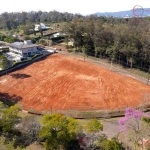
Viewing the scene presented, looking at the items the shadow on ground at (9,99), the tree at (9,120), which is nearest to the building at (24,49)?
the shadow on ground at (9,99)

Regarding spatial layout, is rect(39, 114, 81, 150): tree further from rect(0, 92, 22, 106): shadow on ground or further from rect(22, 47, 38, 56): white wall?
rect(22, 47, 38, 56): white wall

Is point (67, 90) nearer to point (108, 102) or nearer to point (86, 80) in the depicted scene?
point (86, 80)

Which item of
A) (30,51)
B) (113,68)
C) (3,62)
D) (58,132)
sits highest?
(30,51)

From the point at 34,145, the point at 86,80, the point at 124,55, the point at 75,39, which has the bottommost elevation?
the point at 34,145

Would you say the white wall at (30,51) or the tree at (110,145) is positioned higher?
the white wall at (30,51)

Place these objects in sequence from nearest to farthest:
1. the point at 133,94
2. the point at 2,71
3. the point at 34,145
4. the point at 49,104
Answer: the point at 34,145 < the point at 49,104 < the point at 133,94 < the point at 2,71

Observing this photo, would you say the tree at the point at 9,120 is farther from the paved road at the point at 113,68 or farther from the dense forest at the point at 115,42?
the dense forest at the point at 115,42

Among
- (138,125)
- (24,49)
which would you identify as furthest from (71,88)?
(24,49)

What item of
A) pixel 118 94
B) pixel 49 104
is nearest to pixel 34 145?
pixel 49 104

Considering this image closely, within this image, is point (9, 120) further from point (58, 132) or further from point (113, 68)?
point (113, 68)
